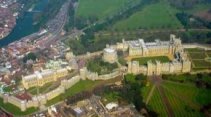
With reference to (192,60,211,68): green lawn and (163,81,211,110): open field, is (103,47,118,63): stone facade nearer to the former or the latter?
(163,81,211,110): open field

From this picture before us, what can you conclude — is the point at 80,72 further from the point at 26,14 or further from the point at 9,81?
the point at 26,14

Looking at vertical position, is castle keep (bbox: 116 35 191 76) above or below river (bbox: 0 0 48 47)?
below

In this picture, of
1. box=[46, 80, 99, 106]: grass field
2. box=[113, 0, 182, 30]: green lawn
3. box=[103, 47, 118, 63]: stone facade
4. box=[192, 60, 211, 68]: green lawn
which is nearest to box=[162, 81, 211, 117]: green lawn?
box=[192, 60, 211, 68]: green lawn

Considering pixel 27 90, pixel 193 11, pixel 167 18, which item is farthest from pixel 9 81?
pixel 193 11

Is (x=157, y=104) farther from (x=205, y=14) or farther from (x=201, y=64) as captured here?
(x=205, y=14)

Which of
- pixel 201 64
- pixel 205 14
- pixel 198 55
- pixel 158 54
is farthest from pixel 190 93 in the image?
pixel 205 14

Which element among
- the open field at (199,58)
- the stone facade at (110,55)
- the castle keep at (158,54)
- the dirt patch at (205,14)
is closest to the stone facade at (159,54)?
the castle keep at (158,54)
